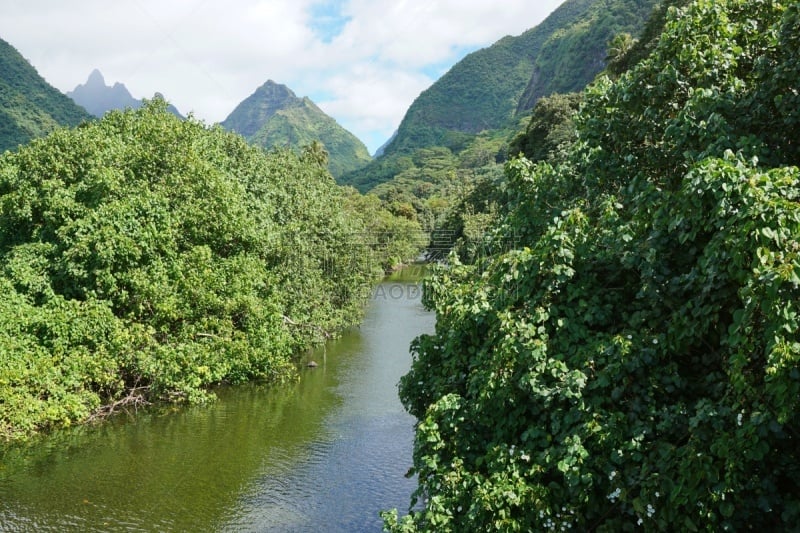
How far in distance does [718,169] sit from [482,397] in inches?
173

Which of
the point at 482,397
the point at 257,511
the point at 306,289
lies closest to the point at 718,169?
the point at 482,397

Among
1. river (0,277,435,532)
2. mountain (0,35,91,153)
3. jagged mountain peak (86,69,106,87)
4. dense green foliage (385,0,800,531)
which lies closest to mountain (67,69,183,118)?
jagged mountain peak (86,69,106,87)

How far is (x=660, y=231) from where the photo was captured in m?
8.20

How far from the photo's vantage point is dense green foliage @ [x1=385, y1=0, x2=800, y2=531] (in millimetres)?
6551

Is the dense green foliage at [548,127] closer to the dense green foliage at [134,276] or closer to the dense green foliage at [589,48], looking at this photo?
the dense green foliage at [134,276]

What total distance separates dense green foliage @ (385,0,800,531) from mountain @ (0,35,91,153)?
67261mm

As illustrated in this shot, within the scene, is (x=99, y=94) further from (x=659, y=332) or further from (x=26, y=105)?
(x=659, y=332)

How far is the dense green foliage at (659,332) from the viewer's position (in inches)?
258

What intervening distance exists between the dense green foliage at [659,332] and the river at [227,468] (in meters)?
6.84

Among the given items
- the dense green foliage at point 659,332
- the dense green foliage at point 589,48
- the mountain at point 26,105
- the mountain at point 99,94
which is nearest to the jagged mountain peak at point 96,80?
the mountain at point 99,94

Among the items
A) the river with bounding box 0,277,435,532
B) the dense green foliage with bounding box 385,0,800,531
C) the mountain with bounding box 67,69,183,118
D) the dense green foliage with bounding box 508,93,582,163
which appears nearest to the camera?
the dense green foliage with bounding box 385,0,800,531

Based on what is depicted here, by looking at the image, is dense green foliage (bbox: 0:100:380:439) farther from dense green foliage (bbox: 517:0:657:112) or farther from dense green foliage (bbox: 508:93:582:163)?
dense green foliage (bbox: 517:0:657:112)

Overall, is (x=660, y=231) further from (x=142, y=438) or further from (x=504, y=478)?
(x=142, y=438)

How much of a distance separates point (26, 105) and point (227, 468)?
71.9 m
